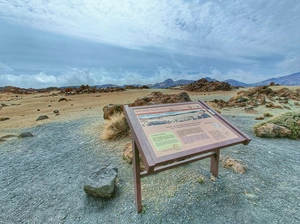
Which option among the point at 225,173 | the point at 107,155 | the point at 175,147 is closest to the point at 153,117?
the point at 175,147

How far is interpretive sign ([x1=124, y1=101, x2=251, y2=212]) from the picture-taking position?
2248 millimetres

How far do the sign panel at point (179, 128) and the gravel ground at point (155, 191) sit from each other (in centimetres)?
116

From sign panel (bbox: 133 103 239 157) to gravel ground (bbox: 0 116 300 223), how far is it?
3.80 feet

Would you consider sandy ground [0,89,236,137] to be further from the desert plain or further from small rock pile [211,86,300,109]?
the desert plain

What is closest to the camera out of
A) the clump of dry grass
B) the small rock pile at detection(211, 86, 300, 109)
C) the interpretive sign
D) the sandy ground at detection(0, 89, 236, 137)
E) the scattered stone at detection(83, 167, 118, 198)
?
the interpretive sign

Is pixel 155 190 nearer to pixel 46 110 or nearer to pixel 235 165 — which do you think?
pixel 235 165

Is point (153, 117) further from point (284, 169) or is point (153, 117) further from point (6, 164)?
point (6, 164)

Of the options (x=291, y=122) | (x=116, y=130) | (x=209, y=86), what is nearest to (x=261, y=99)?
(x=291, y=122)

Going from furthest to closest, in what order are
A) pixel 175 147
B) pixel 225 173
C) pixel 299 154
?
pixel 299 154
pixel 225 173
pixel 175 147

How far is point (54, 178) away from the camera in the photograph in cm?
380

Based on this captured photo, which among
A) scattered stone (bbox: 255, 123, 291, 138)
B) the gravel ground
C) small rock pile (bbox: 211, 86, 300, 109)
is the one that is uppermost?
small rock pile (bbox: 211, 86, 300, 109)

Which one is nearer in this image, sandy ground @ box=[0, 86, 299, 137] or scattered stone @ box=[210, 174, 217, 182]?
scattered stone @ box=[210, 174, 217, 182]

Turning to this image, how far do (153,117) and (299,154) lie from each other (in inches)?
184

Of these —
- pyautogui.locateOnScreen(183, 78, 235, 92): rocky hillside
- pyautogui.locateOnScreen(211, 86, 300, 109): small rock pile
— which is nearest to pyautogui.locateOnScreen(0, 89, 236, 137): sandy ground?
pyautogui.locateOnScreen(211, 86, 300, 109): small rock pile
